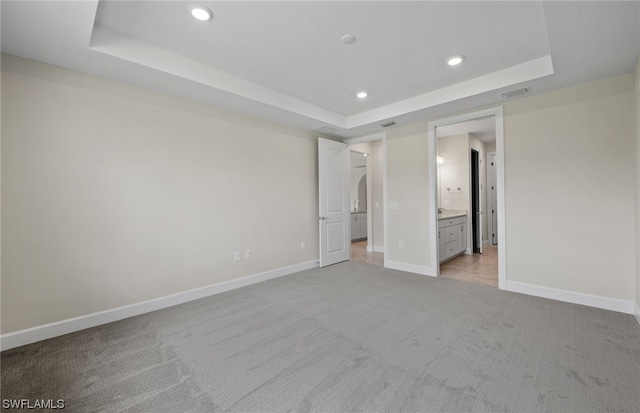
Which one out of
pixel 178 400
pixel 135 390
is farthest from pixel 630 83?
pixel 135 390

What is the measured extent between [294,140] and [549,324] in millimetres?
4136

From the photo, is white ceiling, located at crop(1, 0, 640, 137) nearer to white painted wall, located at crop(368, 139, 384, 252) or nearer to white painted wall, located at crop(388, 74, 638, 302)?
white painted wall, located at crop(388, 74, 638, 302)

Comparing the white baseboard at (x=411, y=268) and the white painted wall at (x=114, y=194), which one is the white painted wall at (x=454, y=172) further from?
the white painted wall at (x=114, y=194)

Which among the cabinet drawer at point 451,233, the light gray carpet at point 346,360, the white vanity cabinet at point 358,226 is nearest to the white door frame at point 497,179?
the light gray carpet at point 346,360

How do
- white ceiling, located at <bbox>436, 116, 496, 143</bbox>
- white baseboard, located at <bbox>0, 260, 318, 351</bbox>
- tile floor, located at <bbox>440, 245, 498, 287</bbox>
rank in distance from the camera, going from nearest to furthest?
white baseboard, located at <bbox>0, 260, 318, 351</bbox> → tile floor, located at <bbox>440, 245, 498, 287</bbox> → white ceiling, located at <bbox>436, 116, 496, 143</bbox>

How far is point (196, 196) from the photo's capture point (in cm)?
339

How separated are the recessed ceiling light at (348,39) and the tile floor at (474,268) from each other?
368cm

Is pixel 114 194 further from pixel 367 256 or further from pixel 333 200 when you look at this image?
pixel 367 256

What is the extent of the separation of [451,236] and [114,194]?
5.50 metres

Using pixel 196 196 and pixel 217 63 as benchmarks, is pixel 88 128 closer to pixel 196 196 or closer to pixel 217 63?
pixel 196 196

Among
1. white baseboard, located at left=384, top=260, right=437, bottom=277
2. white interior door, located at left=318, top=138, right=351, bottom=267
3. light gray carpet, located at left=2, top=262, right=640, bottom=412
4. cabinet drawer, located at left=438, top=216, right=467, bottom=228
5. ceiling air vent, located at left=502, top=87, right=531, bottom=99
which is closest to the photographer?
light gray carpet, located at left=2, top=262, right=640, bottom=412

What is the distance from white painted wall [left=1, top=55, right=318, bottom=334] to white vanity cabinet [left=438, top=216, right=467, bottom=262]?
3229 millimetres

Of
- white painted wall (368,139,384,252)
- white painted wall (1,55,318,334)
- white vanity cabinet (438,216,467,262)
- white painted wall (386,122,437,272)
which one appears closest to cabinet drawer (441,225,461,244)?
white vanity cabinet (438,216,467,262)

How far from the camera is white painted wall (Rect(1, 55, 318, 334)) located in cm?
232
